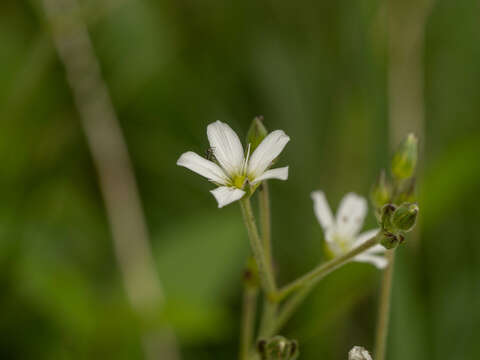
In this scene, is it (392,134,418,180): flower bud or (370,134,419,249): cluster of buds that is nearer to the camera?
(370,134,419,249): cluster of buds

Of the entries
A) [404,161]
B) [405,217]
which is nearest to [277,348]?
[405,217]

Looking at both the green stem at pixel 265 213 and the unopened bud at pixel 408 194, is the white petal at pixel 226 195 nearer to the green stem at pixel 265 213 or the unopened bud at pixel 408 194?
the green stem at pixel 265 213

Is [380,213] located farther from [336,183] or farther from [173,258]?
[336,183]

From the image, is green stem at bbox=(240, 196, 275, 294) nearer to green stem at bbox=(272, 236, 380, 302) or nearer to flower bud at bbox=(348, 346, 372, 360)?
green stem at bbox=(272, 236, 380, 302)

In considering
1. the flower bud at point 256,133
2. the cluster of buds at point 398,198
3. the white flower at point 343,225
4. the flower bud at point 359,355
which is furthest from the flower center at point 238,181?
Answer: the flower bud at point 359,355

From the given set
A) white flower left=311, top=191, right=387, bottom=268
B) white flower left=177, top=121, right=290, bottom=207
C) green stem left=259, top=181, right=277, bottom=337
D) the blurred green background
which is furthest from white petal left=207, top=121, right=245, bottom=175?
the blurred green background

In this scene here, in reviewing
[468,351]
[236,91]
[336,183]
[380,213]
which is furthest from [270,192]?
[380,213]
